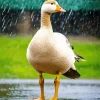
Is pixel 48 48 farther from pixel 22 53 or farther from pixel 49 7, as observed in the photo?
pixel 22 53

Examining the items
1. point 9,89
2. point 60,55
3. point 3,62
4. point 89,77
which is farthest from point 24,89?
point 3,62

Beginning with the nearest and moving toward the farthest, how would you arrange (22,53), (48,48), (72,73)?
(48,48)
(72,73)
(22,53)

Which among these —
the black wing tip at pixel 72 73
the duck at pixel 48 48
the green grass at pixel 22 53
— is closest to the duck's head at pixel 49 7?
the duck at pixel 48 48

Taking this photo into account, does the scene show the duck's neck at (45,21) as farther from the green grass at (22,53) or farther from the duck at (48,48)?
the green grass at (22,53)

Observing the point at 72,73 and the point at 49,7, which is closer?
the point at 49,7

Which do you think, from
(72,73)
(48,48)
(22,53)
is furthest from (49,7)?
(22,53)

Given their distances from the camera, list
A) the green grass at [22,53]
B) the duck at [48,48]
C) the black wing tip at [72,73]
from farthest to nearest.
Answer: the green grass at [22,53], the black wing tip at [72,73], the duck at [48,48]

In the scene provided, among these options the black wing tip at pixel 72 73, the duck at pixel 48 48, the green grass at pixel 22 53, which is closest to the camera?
the duck at pixel 48 48

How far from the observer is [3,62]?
14781 millimetres

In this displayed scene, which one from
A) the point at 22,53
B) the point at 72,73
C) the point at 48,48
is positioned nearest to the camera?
the point at 48,48

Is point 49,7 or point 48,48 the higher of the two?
point 49,7

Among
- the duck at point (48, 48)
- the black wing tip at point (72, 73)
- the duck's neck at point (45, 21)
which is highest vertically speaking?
the duck's neck at point (45, 21)

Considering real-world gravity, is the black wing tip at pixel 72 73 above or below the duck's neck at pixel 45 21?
below

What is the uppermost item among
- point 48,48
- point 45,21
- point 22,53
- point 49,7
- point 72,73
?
point 49,7
